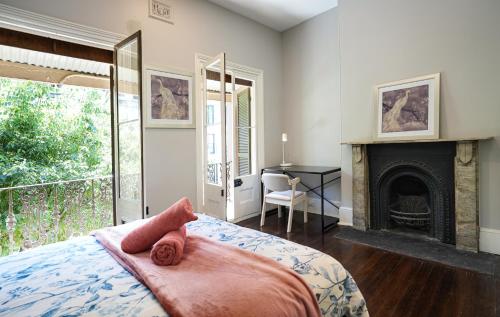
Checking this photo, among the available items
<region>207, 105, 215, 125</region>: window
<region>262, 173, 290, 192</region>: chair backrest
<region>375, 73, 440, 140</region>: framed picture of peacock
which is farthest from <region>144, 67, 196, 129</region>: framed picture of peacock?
<region>375, 73, 440, 140</region>: framed picture of peacock

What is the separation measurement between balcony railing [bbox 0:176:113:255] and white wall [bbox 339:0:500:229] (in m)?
3.60

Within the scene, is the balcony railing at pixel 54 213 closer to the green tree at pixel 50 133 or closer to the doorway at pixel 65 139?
the doorway at pixel 65 139

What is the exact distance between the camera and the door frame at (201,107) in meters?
3.26

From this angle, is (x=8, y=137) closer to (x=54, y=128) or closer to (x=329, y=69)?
(x=54, y=128)

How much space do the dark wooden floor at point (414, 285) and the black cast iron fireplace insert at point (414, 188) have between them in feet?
2.10

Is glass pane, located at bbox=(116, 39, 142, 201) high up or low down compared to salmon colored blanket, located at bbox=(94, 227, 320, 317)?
up

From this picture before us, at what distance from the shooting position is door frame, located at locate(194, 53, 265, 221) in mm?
3262

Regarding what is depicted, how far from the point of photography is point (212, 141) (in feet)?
11.1

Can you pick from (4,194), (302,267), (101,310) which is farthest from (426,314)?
(4,194)

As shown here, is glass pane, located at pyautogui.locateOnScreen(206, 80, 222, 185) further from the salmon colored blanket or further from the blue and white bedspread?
the salmon colored blanket

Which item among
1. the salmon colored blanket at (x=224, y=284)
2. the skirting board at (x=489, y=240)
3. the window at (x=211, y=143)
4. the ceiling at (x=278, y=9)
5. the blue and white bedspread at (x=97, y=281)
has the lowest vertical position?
A: the skirting board at (x=489, y=240)

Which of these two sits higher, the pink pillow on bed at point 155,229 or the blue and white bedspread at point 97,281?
the pink pillow on bed at point 155,229

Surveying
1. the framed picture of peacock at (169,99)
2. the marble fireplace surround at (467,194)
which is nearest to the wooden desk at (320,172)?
the marble fireplace surround at (467,194)

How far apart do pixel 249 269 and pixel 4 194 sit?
428cm
